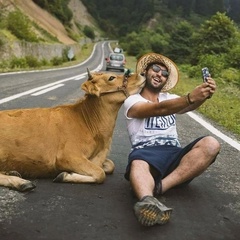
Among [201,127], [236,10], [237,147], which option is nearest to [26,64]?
[201,127]

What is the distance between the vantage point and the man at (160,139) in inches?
179

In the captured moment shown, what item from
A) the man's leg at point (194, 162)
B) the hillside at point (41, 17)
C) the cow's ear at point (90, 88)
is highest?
the cow's ear at point (90, 88)

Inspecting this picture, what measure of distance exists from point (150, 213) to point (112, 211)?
1.63ft

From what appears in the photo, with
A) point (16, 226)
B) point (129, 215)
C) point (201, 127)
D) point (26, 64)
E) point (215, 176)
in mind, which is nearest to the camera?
point (16, 226)

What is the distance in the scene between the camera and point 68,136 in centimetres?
509

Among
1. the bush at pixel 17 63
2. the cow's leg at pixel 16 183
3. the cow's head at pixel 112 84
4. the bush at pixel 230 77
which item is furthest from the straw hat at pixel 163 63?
the bush at pixel 17 63

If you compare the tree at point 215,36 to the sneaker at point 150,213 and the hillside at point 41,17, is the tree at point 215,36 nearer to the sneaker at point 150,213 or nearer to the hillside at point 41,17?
the hillside at point 41,17

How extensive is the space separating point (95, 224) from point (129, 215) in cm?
39

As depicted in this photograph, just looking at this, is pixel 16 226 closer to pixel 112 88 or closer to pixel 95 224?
pixel 95 224

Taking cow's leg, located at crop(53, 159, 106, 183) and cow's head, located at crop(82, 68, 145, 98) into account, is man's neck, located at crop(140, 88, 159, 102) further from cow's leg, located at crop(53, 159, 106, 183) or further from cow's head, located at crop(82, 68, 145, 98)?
cow's leg, located at crop(53, 159, 106, 183)

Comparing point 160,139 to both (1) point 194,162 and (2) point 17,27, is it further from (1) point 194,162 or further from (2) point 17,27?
(2) point 17,27

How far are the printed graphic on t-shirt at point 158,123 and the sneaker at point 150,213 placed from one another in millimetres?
1291

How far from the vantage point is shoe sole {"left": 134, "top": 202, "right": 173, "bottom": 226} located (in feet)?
12.5

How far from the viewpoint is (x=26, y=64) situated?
31.8 meters
